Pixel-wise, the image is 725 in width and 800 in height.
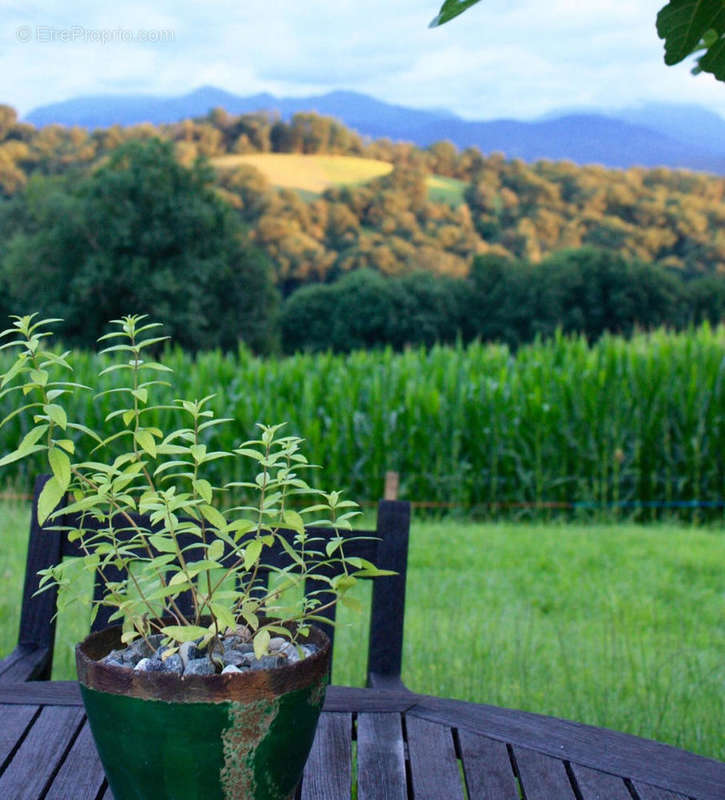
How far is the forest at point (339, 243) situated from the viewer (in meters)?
28.9

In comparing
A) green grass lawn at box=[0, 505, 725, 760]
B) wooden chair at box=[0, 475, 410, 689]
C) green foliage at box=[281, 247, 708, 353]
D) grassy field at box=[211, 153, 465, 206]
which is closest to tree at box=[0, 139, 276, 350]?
green foliage at box=[281, 247, 708, 353]

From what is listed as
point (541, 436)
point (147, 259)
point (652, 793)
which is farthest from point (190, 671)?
point (147, 259)

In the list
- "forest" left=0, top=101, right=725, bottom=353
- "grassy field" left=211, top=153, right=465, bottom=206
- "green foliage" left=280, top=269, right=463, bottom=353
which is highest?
"grassy field" left=211, top=153, right=465, bottom=206

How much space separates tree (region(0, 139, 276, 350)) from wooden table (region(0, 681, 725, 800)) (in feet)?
86.8

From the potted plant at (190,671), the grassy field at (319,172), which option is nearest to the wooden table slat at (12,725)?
the potted plant at (190,671)

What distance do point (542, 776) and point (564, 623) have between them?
273cm

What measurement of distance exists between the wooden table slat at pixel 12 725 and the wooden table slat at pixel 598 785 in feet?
2.56

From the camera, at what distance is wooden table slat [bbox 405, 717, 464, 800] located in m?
1.15

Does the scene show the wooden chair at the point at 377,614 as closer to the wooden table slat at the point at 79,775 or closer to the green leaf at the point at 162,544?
the wooden table slat at the point at 79,775

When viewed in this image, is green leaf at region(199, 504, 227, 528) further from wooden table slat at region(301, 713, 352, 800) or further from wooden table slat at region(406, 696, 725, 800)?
wooden table slat at region(406, 696, 725, 800)

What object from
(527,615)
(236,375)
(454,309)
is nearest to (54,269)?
(454,309)

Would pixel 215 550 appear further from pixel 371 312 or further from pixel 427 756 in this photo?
pixel 371 312

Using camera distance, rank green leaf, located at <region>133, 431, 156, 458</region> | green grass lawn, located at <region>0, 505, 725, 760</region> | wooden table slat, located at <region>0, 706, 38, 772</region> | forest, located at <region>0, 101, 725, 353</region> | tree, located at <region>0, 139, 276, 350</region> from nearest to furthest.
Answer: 1. green leaf, located at <region>133, 431, 156, 458</region>
2. wooden table slat, located at <region>0, 706, 38, 772</region>
3. green grass lawn, located at <region>0, 505, 725, 760</region>
4. tree, located at <region>0, 139, 276, 350</region>
5. forest, located at <region>0, 101, 725, 353</region>

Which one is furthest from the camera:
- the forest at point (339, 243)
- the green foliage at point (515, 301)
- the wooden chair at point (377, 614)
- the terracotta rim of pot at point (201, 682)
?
the green foliage at point (515, 301)
